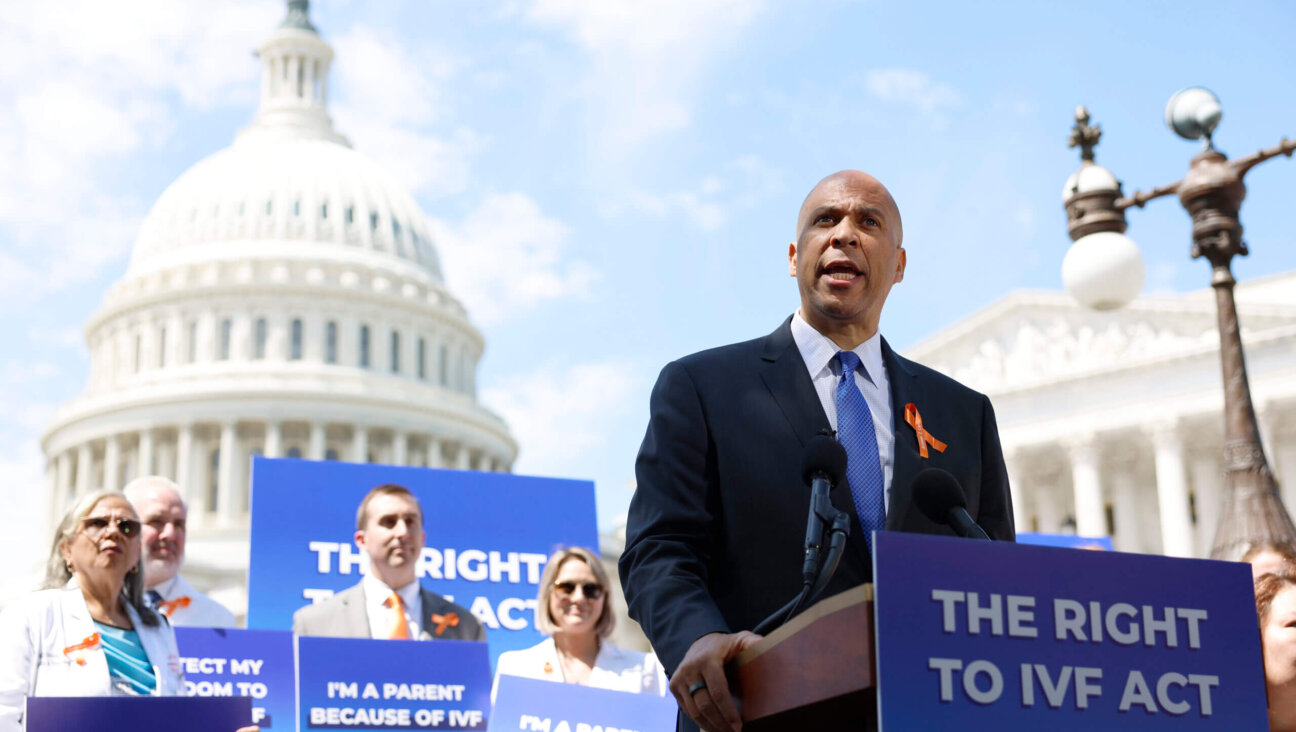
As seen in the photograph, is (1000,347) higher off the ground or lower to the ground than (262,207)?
lower

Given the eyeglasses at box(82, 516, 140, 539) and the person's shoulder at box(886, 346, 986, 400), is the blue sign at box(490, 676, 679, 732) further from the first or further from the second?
the person's shoulder at box(886, 346, 986, 400)

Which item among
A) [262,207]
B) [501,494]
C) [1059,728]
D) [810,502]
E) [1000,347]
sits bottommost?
[1059,728]

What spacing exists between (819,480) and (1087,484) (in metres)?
58.7

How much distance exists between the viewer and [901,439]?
3.49 metres

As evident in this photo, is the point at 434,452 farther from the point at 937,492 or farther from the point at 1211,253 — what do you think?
the point at 937,492

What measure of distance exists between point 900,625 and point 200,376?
88.6 meters

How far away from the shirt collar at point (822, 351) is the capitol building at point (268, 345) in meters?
80.2

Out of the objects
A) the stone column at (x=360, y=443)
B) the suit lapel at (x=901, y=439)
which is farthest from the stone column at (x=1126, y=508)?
the suit lapel at (x=901, y=439)

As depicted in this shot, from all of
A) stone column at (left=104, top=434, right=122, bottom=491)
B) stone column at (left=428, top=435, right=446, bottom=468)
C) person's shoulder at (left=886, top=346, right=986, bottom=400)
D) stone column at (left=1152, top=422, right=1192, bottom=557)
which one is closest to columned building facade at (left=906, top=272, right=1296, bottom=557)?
stone column at (left=1152, top=422, right=1192, bottom=557)

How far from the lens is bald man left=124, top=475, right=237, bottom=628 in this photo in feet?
28.8

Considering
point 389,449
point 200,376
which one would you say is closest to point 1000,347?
point 389,449

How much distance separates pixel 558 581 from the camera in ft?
25.9

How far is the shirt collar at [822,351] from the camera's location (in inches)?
144

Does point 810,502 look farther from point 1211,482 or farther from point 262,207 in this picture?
point 262,207
